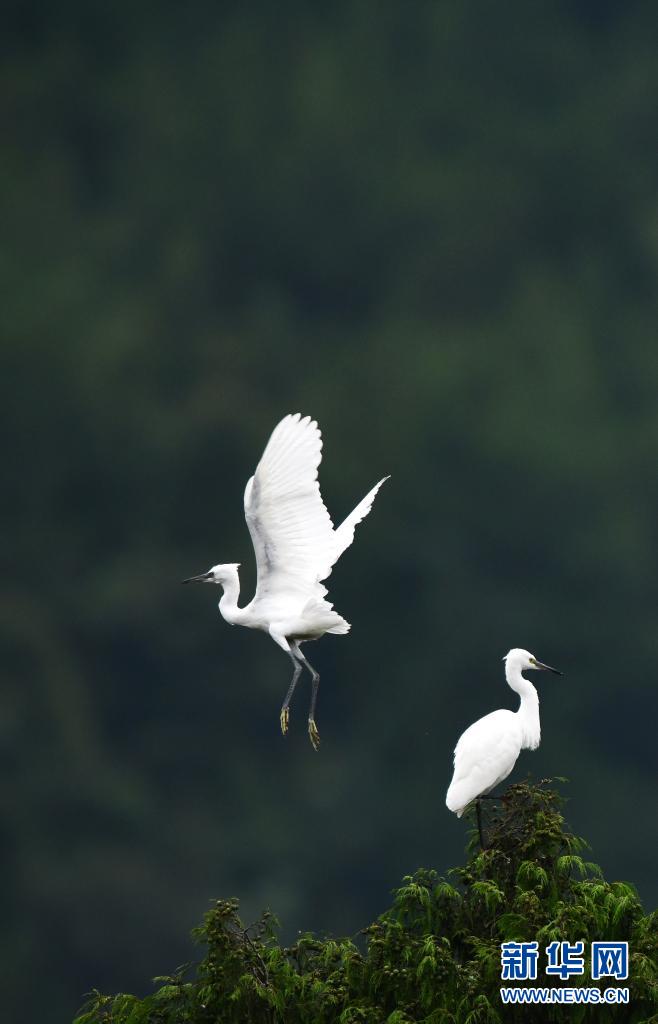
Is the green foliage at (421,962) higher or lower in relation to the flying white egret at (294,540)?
lower

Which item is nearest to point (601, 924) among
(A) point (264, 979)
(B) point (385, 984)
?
(B) point (385, 984)

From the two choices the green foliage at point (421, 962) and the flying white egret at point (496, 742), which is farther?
the flying white egret at point (496, 742)

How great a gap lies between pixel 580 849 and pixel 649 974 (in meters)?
1.05

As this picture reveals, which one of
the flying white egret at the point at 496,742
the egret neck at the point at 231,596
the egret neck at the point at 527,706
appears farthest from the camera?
the egret neck at the point at 231,596

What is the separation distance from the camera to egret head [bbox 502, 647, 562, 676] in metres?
11.0

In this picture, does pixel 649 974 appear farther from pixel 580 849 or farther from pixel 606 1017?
pixel 580 849

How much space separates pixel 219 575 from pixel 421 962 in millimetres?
4654

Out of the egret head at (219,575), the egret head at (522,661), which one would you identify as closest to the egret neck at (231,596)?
the egret head at (219,575)

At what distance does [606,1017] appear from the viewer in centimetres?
851

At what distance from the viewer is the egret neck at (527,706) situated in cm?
1073

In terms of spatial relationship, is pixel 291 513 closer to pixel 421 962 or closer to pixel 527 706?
pixel 527 706

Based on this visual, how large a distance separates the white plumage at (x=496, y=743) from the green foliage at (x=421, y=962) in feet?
2.95

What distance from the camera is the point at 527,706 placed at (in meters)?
10.8

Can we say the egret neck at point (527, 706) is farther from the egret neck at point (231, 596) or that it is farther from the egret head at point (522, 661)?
the egret neck at point (231, 596)
